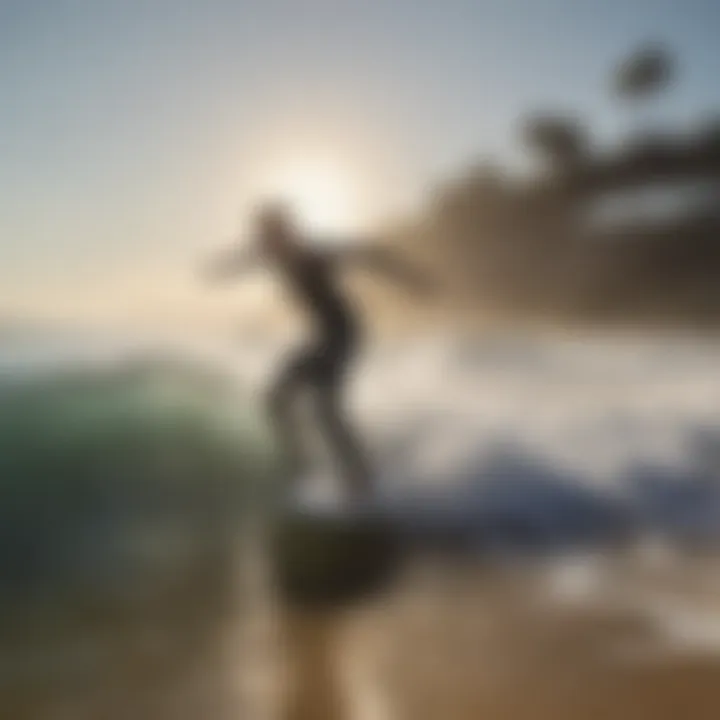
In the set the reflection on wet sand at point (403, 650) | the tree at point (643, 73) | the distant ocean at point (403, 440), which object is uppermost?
the tree at point (643, 73)

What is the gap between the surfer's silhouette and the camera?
1.07 m

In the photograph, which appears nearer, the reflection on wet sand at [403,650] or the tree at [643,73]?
the reflection on wet sand at [403,650]

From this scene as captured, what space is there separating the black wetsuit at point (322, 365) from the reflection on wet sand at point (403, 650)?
13 cm

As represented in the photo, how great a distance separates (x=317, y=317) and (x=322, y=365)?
53mm

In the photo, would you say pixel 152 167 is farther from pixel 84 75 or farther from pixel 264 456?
pixel 264 456

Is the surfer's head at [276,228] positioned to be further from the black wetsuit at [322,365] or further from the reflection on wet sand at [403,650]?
the reflection on wet sand at [403,650]

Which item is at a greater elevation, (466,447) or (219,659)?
(466,447)

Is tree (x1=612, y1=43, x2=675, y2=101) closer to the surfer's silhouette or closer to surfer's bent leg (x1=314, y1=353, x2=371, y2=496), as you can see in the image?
the surfer's silhouette

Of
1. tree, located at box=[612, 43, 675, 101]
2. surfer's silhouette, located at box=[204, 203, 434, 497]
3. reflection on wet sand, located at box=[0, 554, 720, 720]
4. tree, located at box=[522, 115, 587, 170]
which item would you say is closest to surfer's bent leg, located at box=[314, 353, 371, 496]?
surfer's silhouette, located at box=[204, 203, 434, 497]

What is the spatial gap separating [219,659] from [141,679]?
80mm

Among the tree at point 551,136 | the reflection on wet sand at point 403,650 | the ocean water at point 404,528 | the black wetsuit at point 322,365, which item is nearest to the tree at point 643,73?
the tree at point 551,136

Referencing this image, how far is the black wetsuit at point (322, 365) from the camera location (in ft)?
3.52

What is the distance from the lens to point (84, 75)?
108cm

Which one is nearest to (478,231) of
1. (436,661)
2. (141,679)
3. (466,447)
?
(466,447)
